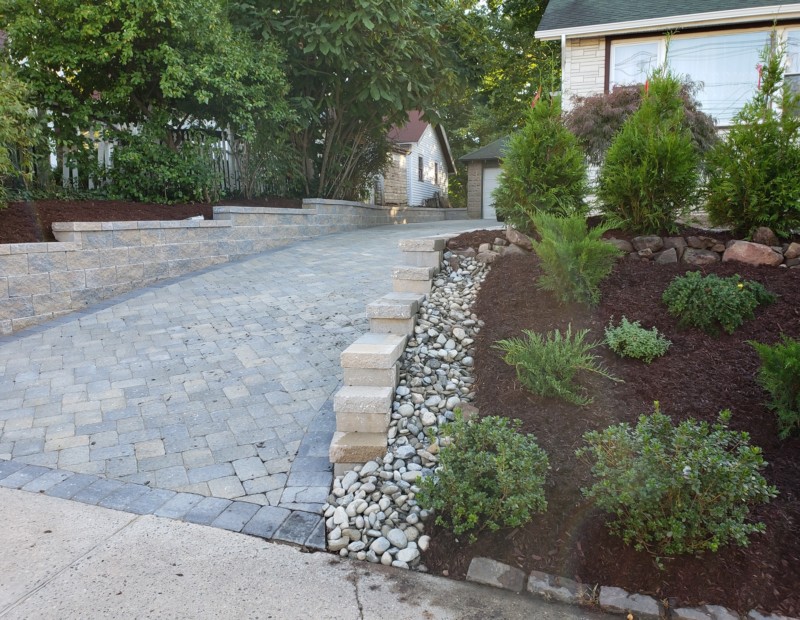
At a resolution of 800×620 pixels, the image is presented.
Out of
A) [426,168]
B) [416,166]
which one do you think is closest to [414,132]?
[416,166]

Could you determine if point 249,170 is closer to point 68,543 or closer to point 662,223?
point 662,223

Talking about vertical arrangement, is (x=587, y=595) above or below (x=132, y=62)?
below

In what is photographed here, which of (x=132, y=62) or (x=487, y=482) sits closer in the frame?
(x=487, y=482)

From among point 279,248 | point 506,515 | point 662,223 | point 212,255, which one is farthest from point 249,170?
point 506,515

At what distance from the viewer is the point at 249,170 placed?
403 inches

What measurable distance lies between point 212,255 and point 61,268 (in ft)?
7.48

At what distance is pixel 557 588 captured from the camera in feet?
7.46

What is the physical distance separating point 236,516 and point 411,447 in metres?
0.97

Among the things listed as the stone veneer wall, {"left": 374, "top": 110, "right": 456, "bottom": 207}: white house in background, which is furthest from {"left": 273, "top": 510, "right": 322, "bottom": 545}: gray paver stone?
{"left": 374, "top": 110, "right": 456, "bottom": 207}: white house in background

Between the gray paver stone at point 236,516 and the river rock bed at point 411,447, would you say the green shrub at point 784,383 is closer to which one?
the river rock bed at point 411,447

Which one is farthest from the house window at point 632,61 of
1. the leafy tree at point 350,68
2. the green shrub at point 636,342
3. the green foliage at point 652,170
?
the green shrub at point 636,342

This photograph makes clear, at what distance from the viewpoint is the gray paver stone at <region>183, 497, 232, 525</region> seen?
2.78m

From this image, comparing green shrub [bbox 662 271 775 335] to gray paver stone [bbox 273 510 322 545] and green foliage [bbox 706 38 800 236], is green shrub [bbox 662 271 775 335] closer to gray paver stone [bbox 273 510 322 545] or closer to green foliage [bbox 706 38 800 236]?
green foliage [bbox 706 38 800 236]

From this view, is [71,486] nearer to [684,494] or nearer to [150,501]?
[150,501]
